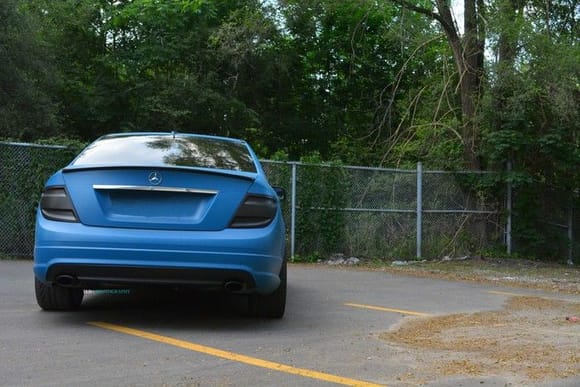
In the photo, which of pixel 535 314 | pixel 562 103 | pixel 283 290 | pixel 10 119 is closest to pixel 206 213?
pixel 283 290

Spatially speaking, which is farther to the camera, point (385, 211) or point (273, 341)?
point (385, 211)

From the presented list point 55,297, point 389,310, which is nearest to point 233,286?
point 55,297

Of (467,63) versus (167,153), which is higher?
(467,63)

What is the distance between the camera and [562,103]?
526 inches

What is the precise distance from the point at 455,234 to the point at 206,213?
1033 centimetres

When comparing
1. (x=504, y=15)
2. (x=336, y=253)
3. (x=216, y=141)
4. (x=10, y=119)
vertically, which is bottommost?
(x=336, y=253)

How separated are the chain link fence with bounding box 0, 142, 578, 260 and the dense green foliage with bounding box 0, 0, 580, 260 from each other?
0.68 meters

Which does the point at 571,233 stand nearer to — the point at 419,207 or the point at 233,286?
the point at 419,207

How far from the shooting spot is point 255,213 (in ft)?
18.0

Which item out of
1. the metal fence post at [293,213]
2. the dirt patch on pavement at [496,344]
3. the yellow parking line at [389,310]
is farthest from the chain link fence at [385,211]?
the dirt patch on pavement at [496,344]

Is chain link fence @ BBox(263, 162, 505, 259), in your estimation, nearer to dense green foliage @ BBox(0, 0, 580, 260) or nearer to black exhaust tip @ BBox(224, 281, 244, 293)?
dense green foliage @ BBox(0, 0, 580, 260)

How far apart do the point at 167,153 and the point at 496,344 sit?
314 cm

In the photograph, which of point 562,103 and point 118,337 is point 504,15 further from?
point 118,337

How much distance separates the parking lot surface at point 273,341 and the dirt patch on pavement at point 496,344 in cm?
1
